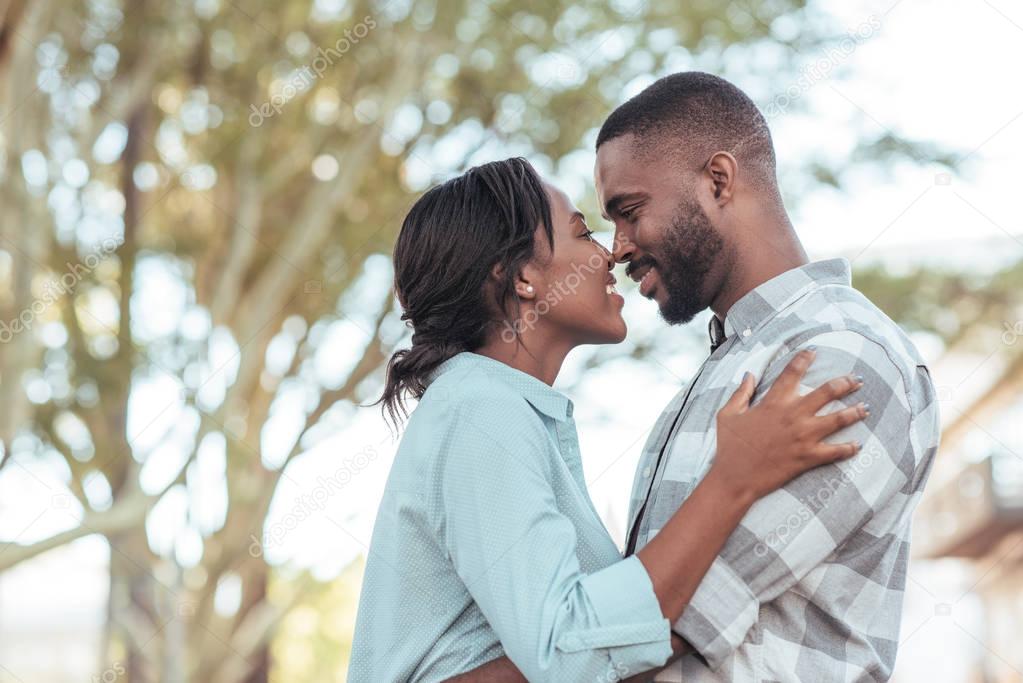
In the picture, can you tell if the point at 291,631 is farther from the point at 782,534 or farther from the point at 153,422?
the point at 782,534

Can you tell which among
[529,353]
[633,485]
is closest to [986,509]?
[633,485]

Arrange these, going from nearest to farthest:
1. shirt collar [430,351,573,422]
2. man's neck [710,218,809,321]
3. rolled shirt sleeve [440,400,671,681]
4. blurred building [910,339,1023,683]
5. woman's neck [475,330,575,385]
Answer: rolled shirt sleeve [440,400,671,681] → shirt collar [430,351,573,422] → woman's neck [475,330,575,385] → man's neck [710,218,809,321] → blurred building [910,339,1023,683]

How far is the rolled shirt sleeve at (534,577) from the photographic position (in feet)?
5.40

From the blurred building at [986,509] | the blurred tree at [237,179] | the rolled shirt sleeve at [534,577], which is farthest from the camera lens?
the blurred building at [986,509]

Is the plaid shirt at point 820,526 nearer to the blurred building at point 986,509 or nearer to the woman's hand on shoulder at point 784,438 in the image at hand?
the woman's hand on shoulder at point 784,438

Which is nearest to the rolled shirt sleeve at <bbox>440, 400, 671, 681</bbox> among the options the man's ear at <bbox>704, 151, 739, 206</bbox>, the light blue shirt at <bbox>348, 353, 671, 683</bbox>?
the light blue shirt at <bbox>348, 353, 671, 683</bbox>

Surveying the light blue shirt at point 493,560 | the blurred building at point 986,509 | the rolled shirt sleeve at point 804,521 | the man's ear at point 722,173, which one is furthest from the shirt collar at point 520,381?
the blurred building at point 986,509

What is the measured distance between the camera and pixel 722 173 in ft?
7.59

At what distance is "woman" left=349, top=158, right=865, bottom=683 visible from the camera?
167 cm

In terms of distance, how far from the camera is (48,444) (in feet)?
23.9

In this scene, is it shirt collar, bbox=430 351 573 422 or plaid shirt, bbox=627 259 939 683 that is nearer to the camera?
plaid shirt, bbox=627 259 939 683

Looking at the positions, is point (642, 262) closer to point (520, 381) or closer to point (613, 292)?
point (613, 292)

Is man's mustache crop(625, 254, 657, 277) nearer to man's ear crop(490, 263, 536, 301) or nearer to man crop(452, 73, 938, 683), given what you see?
man crop(452, 73, 938, 683)

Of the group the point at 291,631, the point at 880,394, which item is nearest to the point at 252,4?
the point at 880,394
